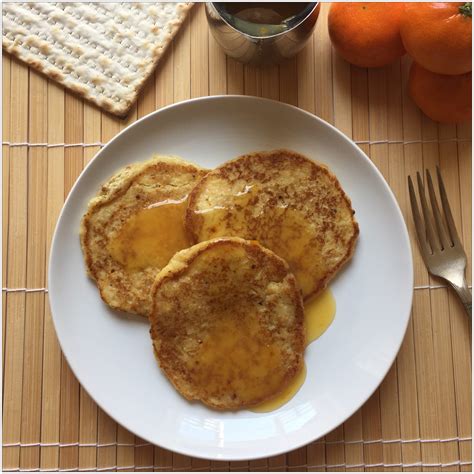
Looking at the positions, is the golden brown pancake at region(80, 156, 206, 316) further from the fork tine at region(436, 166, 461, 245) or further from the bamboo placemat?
the fork tine at region(436, 166, 461, 245)

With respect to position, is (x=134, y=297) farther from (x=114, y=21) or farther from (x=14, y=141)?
(x=114, y=21)

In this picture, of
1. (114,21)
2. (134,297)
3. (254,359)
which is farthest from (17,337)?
(114,21)

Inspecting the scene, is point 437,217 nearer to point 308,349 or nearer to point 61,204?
point 308,349

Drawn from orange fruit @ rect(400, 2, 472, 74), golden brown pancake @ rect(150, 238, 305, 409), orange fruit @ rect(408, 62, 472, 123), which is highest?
orange fruit @ rect(400, 2, 472, 74)

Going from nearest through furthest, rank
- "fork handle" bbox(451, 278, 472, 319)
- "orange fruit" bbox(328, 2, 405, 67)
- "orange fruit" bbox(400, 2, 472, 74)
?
"orange fruit" bbox(400, 2, 472, 74)
"orange fruit" bbox(328, 2, 405, 67)
"fork handle" bbox(451, 278, 472, 319)

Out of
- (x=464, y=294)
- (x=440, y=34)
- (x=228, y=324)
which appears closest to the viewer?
(x=440, y=34)

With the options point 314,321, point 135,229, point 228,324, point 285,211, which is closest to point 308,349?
point 314,321

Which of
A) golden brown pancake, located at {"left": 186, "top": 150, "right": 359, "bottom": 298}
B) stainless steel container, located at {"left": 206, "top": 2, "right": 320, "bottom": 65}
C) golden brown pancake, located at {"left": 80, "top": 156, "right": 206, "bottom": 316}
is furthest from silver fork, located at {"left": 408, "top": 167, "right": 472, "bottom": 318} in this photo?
golden brown pancake, located at {"left": 80, "top": 156, "right": 206, "bottom": 316}
